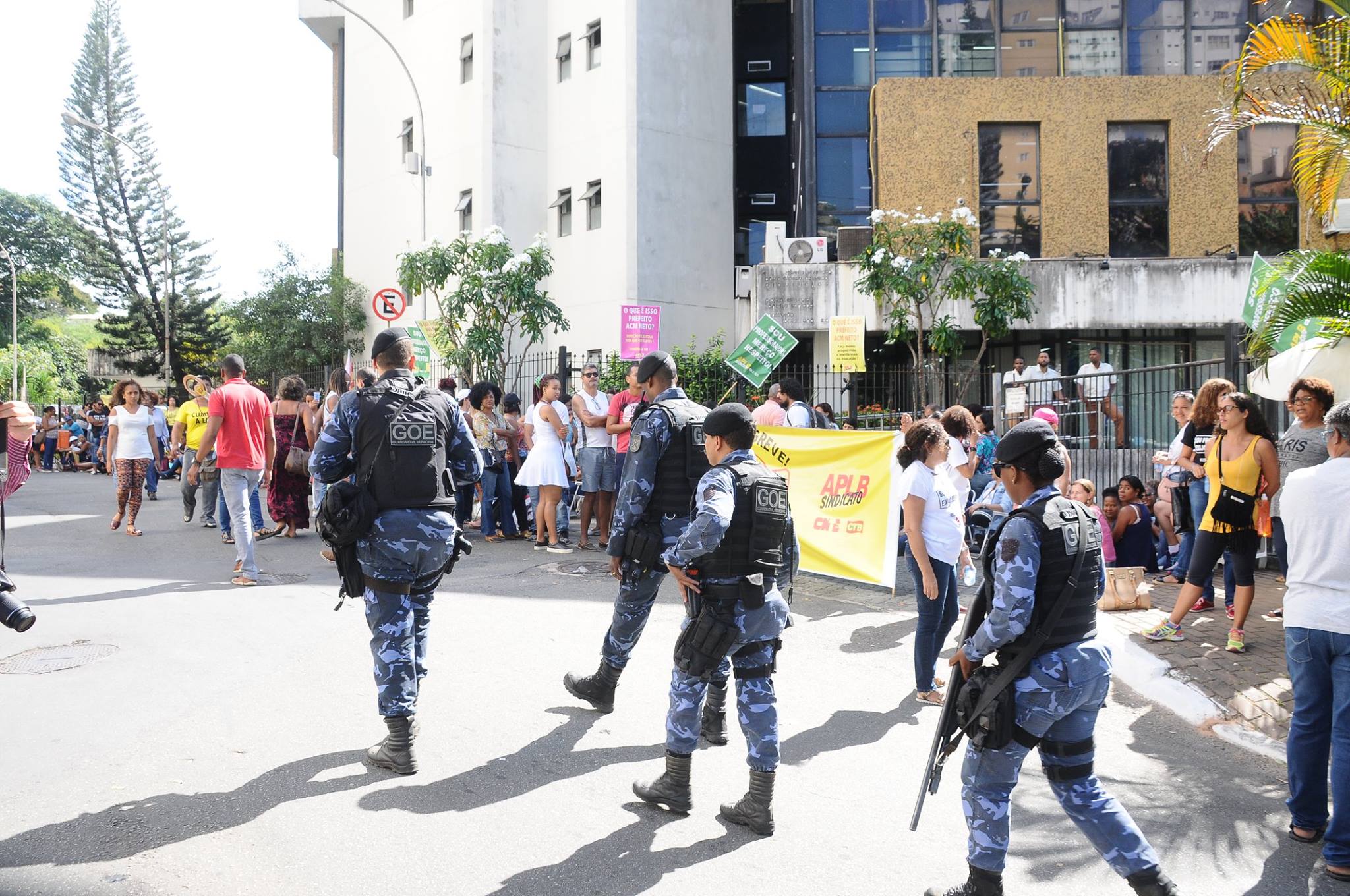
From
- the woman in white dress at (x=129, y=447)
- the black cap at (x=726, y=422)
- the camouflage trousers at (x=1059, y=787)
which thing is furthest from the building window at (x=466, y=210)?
the camouflage trousers at (x=1059, y=787)

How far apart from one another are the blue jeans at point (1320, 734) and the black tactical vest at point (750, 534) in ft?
7.26

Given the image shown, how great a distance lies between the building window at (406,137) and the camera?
30.0 metres

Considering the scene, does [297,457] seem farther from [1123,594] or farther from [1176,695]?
[1176,695]

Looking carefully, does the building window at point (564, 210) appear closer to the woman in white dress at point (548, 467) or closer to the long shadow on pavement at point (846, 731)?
the woman in white dress at point (548, 467)

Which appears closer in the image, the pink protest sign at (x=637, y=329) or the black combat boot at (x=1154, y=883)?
the black combat boot at (x=1154, y=883)

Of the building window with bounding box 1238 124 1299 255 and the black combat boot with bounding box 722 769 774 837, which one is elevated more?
the building window with bounding box 1238 124 1299 255

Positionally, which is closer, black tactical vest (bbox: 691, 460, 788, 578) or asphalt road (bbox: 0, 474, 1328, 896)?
asphalt road (bbox: 0, 474, 1328, 896)

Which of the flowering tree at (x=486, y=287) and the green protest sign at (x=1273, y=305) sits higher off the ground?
the flowering tree at (x=486, y=287)

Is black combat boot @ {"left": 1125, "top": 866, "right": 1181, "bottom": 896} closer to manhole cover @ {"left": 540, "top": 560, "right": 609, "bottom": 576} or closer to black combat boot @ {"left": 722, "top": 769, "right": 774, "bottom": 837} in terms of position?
black combat boot @ {"left": 722, "top": 769, "right": 774, "bottom": 837}

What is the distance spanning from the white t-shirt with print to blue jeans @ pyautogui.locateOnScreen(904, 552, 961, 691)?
85 mm

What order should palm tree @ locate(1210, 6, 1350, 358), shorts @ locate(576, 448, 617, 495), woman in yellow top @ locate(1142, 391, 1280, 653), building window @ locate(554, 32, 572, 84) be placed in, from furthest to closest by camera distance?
building window @ locate(554, 32, 572, 84), shorts @ locate(576, 448, 617, 495), palm tree @ locate(1210, 6, 1350, 358), woman in yellow top @ locate(1142, 391, 1280, 653)

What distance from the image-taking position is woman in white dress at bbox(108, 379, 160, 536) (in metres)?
13.5

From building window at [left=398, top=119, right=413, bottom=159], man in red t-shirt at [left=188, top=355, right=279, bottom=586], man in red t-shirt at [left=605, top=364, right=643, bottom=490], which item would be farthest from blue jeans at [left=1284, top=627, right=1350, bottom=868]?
building window at [left=398, top=119, right=413, bottom=159]

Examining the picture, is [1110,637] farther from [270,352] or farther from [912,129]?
[270,352]
